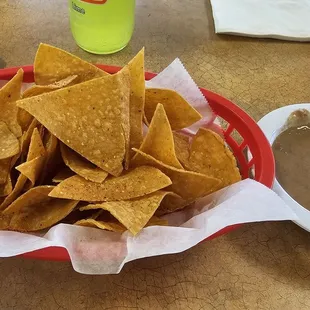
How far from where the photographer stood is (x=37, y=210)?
0.72 m

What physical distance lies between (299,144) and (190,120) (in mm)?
231

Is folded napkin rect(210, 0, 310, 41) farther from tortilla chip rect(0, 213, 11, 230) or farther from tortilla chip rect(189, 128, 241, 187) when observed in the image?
tortilla chip rect(0, 213, 11, 230)

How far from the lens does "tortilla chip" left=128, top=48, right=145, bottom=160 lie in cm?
78

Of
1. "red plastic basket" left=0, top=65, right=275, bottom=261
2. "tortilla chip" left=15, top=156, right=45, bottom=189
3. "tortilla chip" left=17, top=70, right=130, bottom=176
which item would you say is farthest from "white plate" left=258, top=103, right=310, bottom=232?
"tortilla chip" left=15, top=156, right=45, bottom=189

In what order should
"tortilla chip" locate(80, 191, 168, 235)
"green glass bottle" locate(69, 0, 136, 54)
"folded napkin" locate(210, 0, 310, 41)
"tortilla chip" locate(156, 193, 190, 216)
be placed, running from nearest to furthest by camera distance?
1. "tortilla chip" locate(80, 191, 168, 235)
2. "tortilla chip" locate(156, 193, 190, 216)
3. "green glass bottle" locate(69, 0, 136, 54)
4. "folded napkin" locate(210, 0, 310, 41)

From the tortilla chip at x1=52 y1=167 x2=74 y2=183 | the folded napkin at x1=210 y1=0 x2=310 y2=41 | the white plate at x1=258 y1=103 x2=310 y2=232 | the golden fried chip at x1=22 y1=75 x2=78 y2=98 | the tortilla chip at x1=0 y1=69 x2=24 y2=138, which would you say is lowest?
the folded napkin at x1=210 y1=0 x2=310 y2=41

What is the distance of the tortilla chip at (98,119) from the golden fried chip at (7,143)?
8 cm

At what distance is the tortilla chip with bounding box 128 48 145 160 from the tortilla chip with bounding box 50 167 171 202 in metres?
0.08

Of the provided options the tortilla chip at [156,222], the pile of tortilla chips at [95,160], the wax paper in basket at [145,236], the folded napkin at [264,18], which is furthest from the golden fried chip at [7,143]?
the folded napkin at [264,18]

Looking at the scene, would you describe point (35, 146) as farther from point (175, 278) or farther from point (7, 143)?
point (175, 278)

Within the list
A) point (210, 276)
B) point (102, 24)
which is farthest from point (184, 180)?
point (102, 24)

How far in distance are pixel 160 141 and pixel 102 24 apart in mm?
442

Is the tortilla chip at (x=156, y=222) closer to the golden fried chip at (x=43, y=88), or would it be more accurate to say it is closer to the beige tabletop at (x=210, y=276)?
the beige tabletop at (x=210, y=276)

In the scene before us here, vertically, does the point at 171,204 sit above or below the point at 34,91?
below
